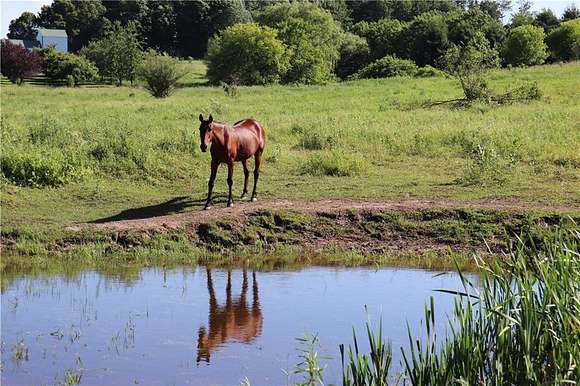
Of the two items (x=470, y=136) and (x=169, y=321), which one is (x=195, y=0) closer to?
(x=470, y=136)

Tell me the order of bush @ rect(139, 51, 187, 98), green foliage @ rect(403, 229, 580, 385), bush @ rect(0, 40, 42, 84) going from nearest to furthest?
green foliage @ rect(403, 229, 580, 385) → bush @ rect(139, 51, 187, 98) → bush @ rect(0, 40, 42, 84)

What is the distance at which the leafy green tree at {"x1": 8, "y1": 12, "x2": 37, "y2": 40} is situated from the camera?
9294cm

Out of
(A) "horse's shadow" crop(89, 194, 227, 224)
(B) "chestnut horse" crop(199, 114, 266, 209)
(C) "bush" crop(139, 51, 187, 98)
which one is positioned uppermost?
(C) "bush" crop(139, 51, 187, 98)

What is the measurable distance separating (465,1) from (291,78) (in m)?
58.9

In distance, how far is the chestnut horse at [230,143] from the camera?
13711mm

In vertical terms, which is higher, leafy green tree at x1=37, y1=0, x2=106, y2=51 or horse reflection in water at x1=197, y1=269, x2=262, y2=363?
leafy green tree at x1=37, y1=0, x2=106, y2=51

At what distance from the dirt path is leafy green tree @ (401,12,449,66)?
40.5m

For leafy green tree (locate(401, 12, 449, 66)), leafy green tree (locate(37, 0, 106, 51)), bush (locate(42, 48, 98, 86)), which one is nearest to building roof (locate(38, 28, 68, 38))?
leafy green tree (locate(37, 0, 106, 51))

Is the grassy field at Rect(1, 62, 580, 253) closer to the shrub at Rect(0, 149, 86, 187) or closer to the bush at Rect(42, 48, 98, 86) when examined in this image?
the shrub at Rect(0, 149, 86, 187)

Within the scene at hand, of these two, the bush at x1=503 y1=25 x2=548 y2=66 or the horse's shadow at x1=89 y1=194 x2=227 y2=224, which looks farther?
the bush at x1=503 y1=25 x2=548 y2=66

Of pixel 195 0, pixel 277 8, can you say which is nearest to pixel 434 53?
pixel 277 8

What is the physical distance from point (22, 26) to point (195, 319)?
90.7m

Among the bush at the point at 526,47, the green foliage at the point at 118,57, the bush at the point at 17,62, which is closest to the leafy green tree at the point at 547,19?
the bush at the point at 526,47

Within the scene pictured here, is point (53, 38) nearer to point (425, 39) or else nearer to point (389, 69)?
point (425, 39)
